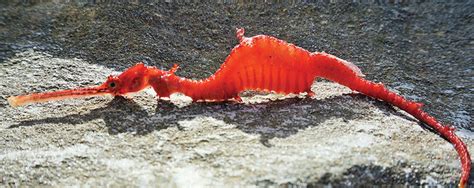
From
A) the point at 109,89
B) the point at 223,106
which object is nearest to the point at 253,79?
the point at 223,106

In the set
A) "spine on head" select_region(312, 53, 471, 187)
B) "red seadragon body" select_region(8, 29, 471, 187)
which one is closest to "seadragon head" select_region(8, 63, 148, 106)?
"red seadragon body" select_region(8, 29, 471, 187)

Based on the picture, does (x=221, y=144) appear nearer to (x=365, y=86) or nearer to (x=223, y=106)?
(x=223, y=106)

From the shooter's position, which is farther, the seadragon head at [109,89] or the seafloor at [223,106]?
the seadragon head at [109,89]

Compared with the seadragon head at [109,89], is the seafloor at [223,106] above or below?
below

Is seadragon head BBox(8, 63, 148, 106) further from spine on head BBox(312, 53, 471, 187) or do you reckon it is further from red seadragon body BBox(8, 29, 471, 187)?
spine on head BBox(312, 53, 471, 187)

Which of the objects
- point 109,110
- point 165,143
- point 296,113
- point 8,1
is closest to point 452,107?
point 296,113

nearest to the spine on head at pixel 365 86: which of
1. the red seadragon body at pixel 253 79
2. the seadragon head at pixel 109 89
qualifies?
the red seadragon body at pixel 253 79

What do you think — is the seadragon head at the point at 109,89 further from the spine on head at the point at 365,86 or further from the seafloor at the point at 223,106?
the spine on head at the point at 365,86

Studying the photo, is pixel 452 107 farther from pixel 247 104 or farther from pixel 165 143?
pixel 165 143
